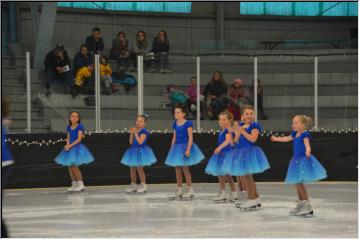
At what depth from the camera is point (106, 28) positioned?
16422 millimetres

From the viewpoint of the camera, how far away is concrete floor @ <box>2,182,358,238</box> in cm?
621

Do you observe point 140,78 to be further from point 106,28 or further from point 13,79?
point 106,28

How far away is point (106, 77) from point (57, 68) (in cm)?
78

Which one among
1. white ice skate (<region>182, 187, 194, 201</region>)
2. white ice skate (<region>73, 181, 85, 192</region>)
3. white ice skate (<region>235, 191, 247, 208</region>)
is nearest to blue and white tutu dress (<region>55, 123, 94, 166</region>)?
white ice skate (<region>73, 181, 85, 192</region>)

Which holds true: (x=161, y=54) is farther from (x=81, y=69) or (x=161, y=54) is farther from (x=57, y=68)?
(x=57, y=68)

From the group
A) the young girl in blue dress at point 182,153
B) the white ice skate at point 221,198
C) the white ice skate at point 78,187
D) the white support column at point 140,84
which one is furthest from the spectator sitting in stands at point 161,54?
the white ice skate at point 221,198

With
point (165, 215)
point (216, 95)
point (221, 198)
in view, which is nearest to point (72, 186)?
point (221, 198)

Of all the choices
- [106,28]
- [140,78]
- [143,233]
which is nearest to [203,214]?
[143,233]

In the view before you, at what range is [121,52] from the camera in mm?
11125

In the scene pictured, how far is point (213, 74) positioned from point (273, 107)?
1139 mm

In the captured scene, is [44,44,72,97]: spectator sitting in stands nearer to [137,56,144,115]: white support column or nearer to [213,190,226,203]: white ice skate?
[137,56,144,115]: white support column

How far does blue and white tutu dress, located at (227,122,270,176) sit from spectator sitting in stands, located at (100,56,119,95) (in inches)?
136

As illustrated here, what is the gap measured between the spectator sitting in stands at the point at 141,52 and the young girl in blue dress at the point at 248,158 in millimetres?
3368

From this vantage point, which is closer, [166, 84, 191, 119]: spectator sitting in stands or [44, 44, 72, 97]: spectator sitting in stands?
[44, 44, 72, 97]: spectator sitting in stands
